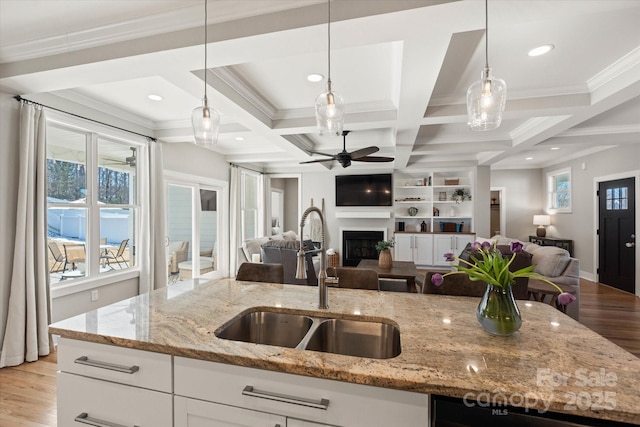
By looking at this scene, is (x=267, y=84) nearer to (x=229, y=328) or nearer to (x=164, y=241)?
(x=229, y=328)

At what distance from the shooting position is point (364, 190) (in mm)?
7371

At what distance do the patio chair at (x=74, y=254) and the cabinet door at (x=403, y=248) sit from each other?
588cm

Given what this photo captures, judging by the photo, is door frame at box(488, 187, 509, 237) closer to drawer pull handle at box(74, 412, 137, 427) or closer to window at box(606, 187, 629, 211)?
window at box(606, 187, 629, 211)

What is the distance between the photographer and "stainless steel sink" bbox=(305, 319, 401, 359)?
1.38 m

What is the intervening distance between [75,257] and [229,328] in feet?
10.1

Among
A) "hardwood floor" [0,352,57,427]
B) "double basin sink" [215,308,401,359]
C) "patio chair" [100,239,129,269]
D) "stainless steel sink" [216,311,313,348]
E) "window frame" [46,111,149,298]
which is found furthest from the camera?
"patio chair" [100,239,129,269]

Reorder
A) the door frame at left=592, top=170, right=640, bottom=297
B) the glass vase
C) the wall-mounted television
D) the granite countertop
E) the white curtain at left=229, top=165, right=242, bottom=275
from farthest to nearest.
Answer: the wall-mounted television, the white curtain at left=229, top=165, right=242, bottom=275, the door frame at left=592, top=170, right=640, bottom=297, the glass vase, the granite countertop

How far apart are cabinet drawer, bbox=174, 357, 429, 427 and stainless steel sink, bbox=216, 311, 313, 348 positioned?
38cm

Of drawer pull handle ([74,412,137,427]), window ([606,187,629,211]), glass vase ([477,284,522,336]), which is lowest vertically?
drawer pull handle ([74,412,137,427])

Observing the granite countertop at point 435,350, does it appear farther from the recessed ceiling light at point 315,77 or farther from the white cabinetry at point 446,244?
the white cabinetry at point 446,244

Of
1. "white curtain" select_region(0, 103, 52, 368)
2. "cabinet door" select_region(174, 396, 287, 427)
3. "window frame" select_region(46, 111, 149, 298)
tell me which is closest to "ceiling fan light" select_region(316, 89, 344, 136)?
"cabinet door" select_region(174, 396, 287, 427)

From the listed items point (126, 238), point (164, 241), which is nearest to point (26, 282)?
point (126, 238)

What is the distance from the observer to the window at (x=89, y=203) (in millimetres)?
3152

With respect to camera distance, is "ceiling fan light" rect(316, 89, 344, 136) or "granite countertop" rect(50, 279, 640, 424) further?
"ceiling fan light" rect(316, 89, 344, 136)
